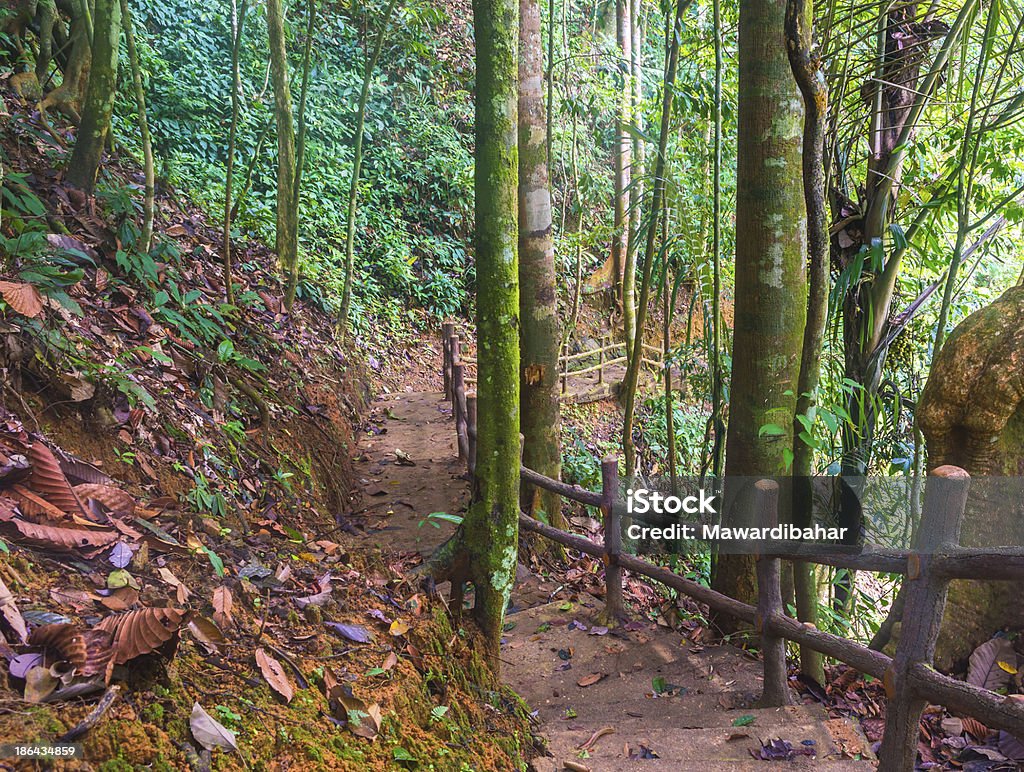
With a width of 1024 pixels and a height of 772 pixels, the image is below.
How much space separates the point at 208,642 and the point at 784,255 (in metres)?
2.93

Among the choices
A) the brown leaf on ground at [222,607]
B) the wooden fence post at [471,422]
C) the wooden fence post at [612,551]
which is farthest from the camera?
the wooden fence post at [471,422]

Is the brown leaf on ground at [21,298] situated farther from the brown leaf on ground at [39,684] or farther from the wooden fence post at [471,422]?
the wooden fence post at [471,422]

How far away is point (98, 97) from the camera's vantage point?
4629mm

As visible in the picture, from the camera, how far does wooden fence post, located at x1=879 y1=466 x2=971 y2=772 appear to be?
7.77 ft

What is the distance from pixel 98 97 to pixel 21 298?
2.38 metres

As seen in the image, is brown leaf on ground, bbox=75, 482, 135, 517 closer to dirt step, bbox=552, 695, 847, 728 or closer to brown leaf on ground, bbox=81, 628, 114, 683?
brown leaf on ground, bbox=81, 628, 114, 683

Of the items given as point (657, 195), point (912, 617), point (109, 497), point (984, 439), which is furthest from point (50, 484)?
point (657, 195)

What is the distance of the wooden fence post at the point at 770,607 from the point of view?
10.8 feet

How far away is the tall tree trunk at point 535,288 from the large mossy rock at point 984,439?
2.59 m

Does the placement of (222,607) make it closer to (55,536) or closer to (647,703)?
(55,536)

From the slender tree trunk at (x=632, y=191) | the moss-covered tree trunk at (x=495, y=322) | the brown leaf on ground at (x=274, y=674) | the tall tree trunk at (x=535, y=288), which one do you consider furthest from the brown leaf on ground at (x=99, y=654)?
the slender tree trunk at (x=632, y=191)

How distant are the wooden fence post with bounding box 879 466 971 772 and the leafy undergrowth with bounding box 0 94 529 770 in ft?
4.30

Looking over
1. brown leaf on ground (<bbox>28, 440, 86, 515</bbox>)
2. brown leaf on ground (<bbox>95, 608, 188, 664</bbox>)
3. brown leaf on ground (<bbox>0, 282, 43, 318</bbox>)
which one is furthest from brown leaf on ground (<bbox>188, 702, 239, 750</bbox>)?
brown leaf on ground (<bbox>0, 282, 43, 318</bbox>)

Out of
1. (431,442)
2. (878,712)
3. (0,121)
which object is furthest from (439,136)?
(878,712)
